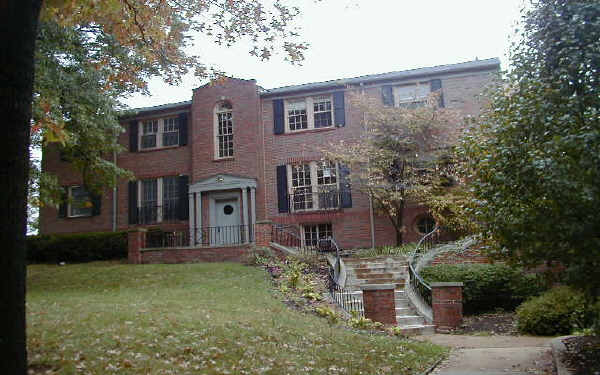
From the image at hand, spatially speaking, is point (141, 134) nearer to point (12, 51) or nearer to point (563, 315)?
point (563, 315)

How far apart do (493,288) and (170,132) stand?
15069 mm

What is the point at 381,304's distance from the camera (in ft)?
37.4

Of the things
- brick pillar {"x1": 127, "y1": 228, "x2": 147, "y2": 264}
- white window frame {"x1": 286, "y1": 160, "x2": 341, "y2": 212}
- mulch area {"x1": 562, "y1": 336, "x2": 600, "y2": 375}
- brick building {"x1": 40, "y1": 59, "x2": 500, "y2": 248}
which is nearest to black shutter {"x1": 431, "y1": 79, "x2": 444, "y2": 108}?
brick building {"x1": 40, "y1": 59, "x2": 500, "y2": 248}

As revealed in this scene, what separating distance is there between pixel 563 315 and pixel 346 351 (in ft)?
18.0

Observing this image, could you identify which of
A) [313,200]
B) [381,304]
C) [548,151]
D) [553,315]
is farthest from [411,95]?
[548,151]

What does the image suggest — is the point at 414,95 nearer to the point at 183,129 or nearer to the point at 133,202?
the point at 183,129

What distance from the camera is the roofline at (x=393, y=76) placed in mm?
20109

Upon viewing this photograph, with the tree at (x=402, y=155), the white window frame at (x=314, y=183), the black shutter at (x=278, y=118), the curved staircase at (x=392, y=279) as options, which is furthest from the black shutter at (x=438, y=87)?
the curved staircase at (x=392, y=279)

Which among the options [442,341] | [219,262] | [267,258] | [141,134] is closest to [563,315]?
[442,341]

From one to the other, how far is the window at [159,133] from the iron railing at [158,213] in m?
2.69

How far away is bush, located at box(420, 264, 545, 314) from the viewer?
13.5 meters

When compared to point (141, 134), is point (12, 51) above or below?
below

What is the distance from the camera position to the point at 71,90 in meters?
15.4

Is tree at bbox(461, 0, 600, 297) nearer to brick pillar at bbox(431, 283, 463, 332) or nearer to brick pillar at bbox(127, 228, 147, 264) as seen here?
brick pillar at bbox(431, 283, 463, 332)
